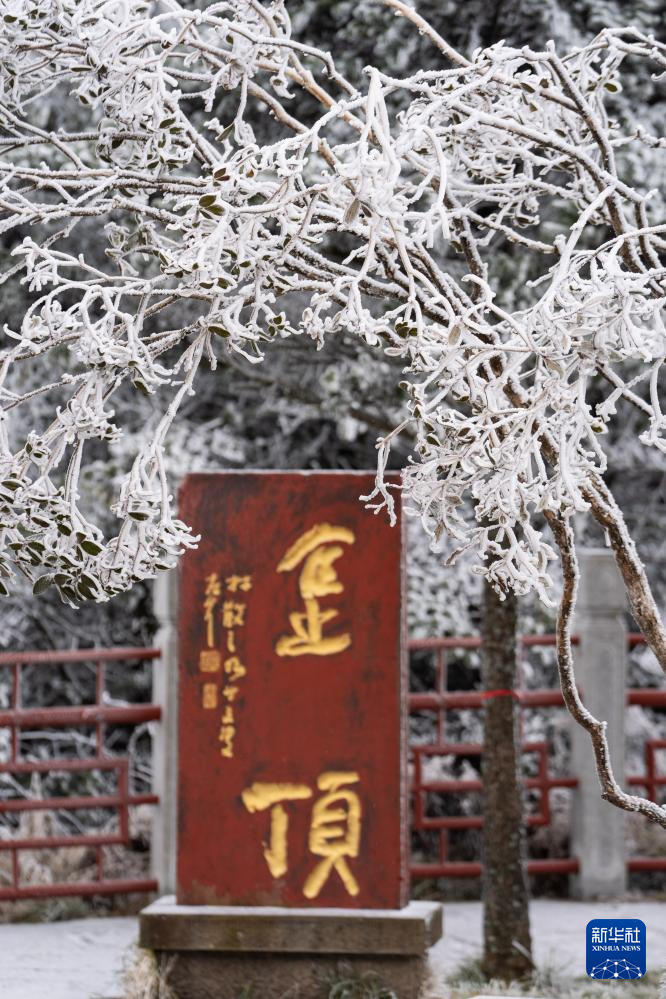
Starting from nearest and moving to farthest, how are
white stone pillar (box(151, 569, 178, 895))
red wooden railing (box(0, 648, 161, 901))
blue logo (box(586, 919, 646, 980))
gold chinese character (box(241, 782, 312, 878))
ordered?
blue logo (box(586, 919, 646, 980)) < gold chinese character (box(241, 782, 312, 878)) < red wooden railing (box(0, 648, 161, 901)) < white stone pillar (box(151, 569, 178, 895))

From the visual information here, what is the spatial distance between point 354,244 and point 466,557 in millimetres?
2454

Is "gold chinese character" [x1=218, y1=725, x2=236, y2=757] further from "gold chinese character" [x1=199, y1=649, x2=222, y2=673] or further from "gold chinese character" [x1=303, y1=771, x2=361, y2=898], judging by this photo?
"gold chinese character" [x1=303, y1=771, x2=361, y2=898]

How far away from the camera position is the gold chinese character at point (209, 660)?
573cm

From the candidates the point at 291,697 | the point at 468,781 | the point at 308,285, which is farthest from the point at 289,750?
the point at 308,285

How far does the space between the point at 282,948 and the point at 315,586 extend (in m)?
1.35

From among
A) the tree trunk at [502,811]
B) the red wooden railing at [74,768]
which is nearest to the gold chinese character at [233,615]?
the tree trunk at [502,811]

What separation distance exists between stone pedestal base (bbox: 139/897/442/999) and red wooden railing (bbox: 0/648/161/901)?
162 centimetres

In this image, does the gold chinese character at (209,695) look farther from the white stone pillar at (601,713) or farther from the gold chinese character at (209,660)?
the white stone pillar at (601,713)

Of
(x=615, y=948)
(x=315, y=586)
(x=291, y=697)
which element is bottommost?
(x=615, y=948)

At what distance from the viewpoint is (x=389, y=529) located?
5.68m

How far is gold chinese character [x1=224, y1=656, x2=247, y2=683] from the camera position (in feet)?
18.8

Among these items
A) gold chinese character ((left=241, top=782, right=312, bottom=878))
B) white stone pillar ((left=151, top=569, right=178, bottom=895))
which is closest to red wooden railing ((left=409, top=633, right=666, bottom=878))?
white stone pillar ((left=151, top=569, right=178, bottom=895))

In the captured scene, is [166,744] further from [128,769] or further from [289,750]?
[289,750]

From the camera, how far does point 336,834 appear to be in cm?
558
